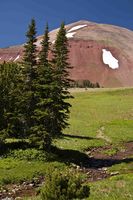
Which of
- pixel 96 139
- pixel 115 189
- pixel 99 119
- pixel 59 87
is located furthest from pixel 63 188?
pixel 99 119

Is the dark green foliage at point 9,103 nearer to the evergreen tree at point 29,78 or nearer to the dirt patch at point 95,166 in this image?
the evergreen tree at point 29,78

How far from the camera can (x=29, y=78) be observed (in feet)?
164

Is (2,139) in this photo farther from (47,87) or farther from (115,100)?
(115,100)

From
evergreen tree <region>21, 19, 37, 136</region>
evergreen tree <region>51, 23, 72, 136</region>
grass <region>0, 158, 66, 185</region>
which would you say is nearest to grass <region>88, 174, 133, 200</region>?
grass <region>0, 158, 66, 185</region>

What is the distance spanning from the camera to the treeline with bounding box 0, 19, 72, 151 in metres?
45.7

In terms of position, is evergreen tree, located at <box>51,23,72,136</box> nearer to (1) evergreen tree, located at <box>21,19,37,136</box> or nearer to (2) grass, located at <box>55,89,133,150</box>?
(1) evergreen tree, located at <box>21,19,37,136</box>

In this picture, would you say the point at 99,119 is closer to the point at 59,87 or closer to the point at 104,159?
the point at 104,159

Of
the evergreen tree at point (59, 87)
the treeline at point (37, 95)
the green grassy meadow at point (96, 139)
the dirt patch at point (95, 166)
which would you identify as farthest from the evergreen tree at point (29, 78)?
the dirt patch at point (95, 166)

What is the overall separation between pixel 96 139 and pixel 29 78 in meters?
16.9

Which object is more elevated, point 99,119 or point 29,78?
point 29,78

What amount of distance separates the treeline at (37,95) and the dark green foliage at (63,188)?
22580mm

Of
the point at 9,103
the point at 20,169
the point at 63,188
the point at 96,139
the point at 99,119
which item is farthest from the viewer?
the point at 99,119

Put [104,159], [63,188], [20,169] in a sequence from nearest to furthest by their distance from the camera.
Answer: [63,188], [20,169], [104,159]

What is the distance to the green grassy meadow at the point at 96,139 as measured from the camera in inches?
1195
